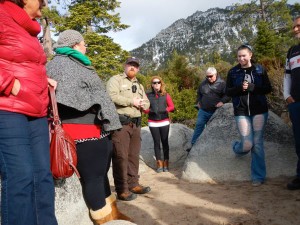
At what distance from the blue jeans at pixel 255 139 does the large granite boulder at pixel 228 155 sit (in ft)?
1.33

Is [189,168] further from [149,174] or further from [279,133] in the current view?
[279,133]

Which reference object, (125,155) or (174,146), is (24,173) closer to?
(125,155)

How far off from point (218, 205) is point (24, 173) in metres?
2.76

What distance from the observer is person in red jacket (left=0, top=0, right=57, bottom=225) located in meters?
2.00

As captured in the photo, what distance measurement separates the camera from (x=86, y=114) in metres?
2.88


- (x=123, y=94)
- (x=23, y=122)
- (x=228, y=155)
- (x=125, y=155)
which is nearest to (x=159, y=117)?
(x=228, y=155)

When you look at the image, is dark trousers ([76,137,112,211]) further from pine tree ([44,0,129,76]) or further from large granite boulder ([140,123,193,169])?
pine tree ([44,0,129,76])

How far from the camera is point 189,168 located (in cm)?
575

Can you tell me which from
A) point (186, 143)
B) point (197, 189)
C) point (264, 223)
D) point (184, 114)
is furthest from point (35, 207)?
point (184, 114)

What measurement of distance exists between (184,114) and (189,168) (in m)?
9.39

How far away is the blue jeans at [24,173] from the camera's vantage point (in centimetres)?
199

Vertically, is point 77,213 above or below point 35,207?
below

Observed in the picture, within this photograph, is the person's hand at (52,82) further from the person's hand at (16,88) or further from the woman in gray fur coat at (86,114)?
the person's hand at (16,88)

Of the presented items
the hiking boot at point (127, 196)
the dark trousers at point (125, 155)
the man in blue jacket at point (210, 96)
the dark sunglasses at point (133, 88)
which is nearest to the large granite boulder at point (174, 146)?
the man in blue jacket at point (210, 96)
